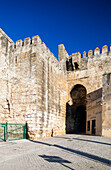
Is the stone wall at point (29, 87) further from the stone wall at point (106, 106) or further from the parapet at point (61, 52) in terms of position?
the parapet at point (61, 52)

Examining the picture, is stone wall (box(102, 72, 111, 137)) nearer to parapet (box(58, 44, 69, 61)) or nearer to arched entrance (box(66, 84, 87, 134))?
arched entrance (box(66, 84, 87, 134))

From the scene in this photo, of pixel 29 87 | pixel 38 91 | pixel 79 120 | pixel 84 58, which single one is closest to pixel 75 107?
pixel 79 120

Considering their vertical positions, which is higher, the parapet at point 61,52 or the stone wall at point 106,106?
the parapet at point 61,52

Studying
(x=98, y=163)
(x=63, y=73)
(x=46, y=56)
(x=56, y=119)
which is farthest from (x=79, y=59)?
(x=98, y=163)

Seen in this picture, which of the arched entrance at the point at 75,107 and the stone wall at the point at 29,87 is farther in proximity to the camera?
the arched entrance at the point at 75,107

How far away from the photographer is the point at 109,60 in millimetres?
15758

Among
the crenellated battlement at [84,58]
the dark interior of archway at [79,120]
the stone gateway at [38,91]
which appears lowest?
the dark interior of archway at [79,120]

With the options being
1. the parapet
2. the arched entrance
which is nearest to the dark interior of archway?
the arched entrance

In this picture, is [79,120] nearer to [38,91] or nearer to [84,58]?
[84,58]

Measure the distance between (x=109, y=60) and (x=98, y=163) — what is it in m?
13.0

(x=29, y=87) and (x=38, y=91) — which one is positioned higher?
(x=29, y=87)

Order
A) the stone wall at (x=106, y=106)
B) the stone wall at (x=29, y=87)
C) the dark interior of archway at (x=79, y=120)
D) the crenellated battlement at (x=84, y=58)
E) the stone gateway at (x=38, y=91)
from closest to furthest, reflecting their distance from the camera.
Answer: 1. the stone wall at (x=29, y=87)
2. the stone gateway at (x=38, y=91)
3. the stone wall at (x=106, y=106)
4. the crenellated battlement at (x=84, y=58)
5. the dark interior of archway at (x=79, y=120)

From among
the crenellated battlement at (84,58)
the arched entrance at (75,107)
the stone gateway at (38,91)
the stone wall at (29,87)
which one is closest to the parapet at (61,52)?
the crenellated battlement at (84,58)

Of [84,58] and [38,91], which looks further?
[84,58]
